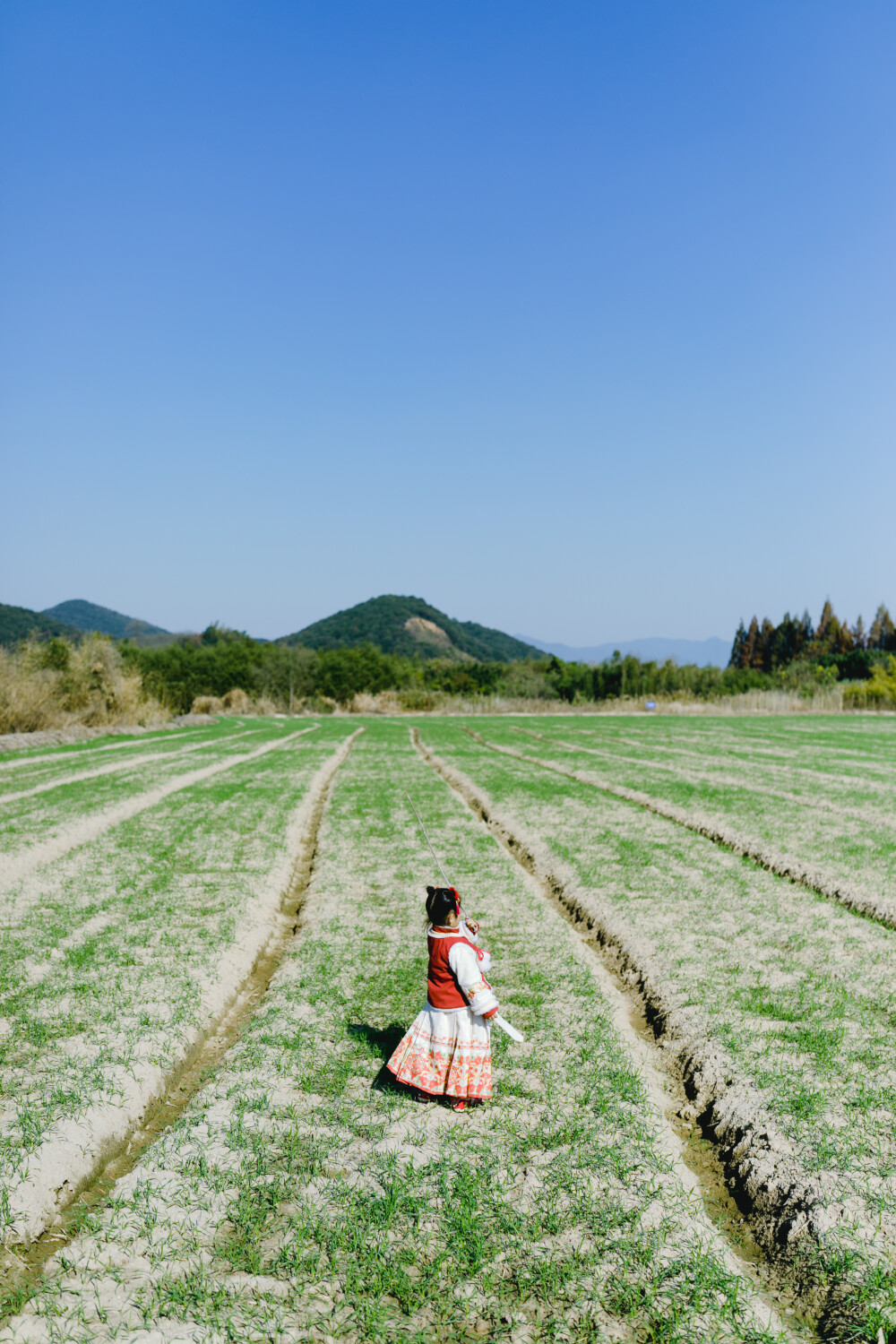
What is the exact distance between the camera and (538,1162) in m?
3.80

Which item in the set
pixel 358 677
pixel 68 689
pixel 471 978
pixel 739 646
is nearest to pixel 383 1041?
pixel 471 978

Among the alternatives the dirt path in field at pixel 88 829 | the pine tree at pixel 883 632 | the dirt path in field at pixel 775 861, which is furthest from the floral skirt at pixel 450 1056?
the pine tree at pixel 883 632

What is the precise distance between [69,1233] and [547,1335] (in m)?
2.13

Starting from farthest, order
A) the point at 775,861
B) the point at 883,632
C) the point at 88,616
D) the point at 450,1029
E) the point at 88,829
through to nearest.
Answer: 1. the point at 88,616
2. the point at 883,632
3. the point at 88,829
4. the point at 775,861
5. the point at 450,1029

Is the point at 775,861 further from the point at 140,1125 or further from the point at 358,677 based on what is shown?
the point at 358,677

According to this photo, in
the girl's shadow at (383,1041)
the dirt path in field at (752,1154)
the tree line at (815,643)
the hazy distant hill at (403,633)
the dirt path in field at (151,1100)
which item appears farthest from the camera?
the hazy distant hill at (403,633)

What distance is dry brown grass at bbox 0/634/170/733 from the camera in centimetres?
2634

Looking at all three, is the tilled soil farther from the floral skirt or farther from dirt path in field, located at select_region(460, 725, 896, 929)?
dirt path in field, located at select_region(460, 725, 896, 929)

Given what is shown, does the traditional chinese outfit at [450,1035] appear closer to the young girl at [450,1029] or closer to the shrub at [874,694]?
the young girl at [450,1029]

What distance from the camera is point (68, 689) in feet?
97.2

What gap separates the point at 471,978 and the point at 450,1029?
369mm

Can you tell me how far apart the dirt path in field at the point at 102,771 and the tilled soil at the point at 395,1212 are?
35.8ft

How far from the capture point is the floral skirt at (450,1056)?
169 inches

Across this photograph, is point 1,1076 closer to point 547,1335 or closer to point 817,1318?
point 547,1335
